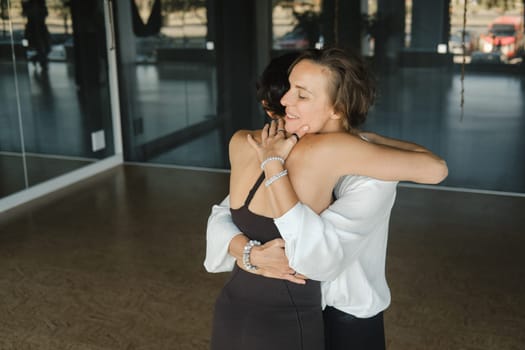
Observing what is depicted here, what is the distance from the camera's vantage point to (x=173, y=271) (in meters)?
3.87

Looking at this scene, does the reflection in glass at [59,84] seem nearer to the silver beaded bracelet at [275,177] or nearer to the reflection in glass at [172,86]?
the reflection in glass at [172,86]

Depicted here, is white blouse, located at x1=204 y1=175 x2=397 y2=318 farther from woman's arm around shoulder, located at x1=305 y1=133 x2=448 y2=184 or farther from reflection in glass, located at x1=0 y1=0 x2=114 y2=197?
reflection in glass, located at x1=0 y1=0 x2=114 y2=197

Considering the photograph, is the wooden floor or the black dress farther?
the wooden floor

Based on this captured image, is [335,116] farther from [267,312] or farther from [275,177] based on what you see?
[267,312]

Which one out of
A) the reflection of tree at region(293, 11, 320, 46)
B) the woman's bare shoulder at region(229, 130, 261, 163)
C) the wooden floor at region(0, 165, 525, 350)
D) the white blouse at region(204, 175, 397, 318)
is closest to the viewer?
the white blouse at region(204, 175, 397, 318)

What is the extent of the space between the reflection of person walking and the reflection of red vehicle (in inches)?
156

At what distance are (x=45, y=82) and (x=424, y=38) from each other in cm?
353

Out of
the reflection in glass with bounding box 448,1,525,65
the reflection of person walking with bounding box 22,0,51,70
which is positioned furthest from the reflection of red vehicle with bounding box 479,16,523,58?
the reflection of person walking with bounding box 22,0,51,70

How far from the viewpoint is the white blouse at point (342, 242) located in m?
1.37

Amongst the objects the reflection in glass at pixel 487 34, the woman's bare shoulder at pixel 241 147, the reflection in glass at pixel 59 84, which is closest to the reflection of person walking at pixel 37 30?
the reflection in glass at pixel 59 84

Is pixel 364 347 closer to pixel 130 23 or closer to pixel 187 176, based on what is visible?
pixel 187 176

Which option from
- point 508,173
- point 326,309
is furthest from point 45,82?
point 326,309

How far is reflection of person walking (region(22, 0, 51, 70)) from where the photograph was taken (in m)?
5.42

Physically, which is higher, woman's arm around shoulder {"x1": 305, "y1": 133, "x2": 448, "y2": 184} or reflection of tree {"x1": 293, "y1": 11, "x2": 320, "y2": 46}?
reflection of tree {"x1": 293, "y1": 11, "x2": 320, "y2": 46}
